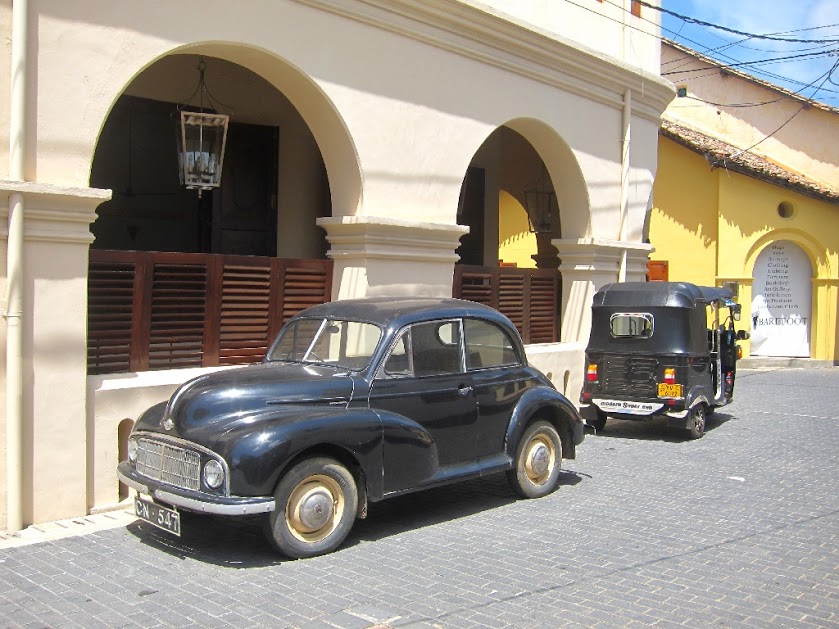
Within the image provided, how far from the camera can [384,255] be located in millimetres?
8750

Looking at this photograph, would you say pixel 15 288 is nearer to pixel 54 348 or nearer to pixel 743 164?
pixel 54 348

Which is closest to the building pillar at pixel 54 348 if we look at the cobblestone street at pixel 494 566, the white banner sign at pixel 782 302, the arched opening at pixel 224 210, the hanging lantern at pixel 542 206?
the cobblestone street at pixel 494 566

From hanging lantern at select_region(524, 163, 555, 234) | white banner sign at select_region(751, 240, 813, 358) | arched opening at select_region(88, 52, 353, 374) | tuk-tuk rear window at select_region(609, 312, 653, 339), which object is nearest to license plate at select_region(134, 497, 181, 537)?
arched opening at select_region(88, 52, 353, 374)

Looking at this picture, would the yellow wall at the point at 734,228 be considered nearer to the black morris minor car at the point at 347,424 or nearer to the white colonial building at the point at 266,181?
the white colonial building at the point at 266,181

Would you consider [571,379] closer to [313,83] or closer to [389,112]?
[389,112]

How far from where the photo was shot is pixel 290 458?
5359 millimetres

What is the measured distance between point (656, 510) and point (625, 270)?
6.28 metres

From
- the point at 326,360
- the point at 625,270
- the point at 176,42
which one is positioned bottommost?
the point at 326,360

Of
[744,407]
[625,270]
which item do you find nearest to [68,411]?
[625,270]

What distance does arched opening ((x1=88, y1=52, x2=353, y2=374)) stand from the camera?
7773 millimetres

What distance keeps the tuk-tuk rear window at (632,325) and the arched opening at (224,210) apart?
3670 millimetres

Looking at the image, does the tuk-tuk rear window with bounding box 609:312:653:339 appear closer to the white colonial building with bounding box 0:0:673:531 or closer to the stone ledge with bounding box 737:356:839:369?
the white colonial building with bounding box 0:0:673:531

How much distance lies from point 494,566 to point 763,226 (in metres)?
15.7

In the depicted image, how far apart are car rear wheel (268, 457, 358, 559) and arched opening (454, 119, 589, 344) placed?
4.95m
